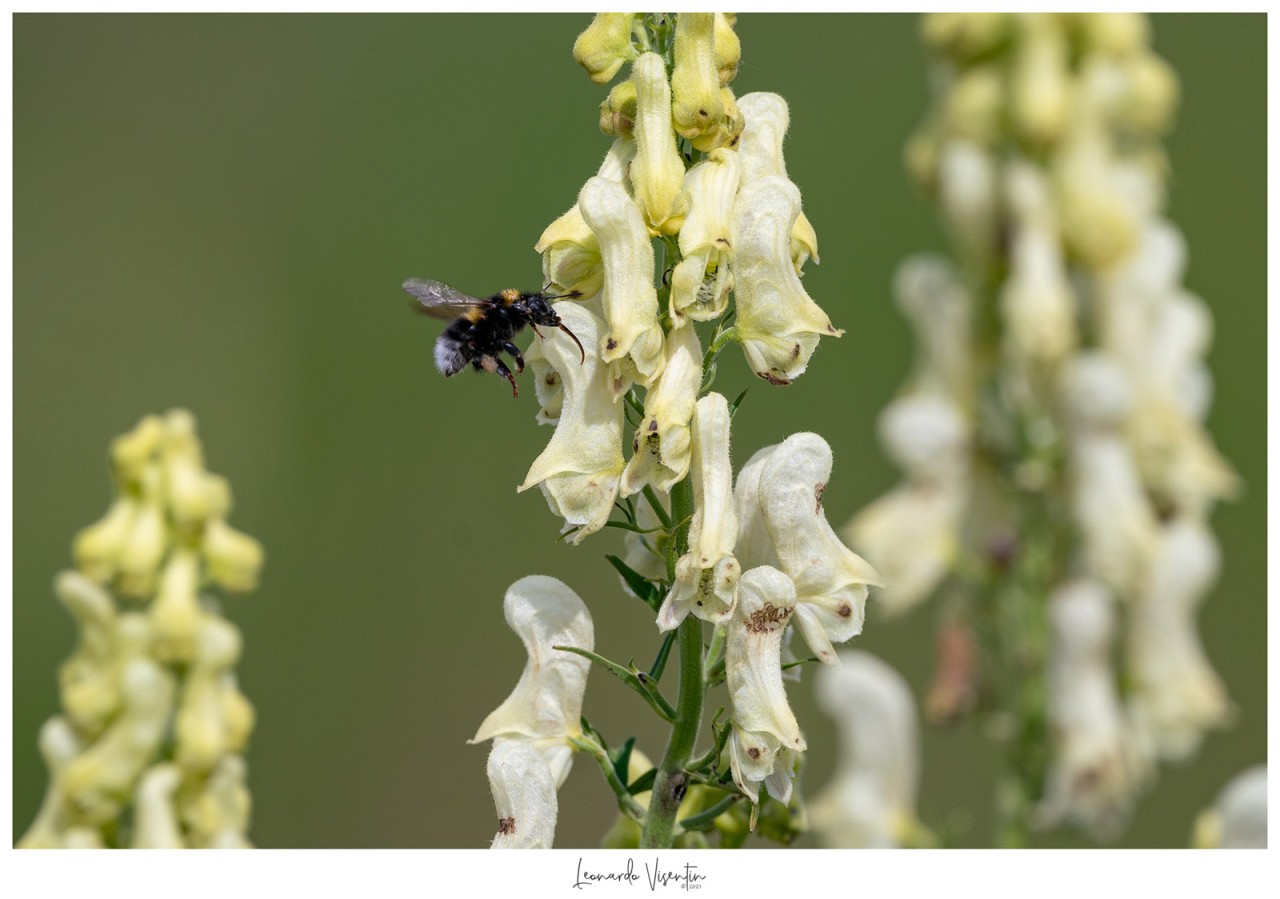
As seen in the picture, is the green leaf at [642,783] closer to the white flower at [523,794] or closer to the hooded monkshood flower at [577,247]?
the white flower at [523,794]

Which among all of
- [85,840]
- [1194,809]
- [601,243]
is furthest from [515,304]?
[1194,809]

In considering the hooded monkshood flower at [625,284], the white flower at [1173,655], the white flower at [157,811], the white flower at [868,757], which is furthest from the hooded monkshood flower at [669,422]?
the white flower at [1173,655]

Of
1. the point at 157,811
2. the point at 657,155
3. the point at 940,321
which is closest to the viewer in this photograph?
the point at 657,155

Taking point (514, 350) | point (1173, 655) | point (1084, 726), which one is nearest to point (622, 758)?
point (514, 350)

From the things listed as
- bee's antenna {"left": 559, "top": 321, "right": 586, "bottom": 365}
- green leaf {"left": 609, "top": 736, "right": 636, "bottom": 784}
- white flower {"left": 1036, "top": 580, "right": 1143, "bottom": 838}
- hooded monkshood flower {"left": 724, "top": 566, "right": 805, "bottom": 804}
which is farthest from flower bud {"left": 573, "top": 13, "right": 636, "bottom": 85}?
white flower {"left": 1036, "top": 580, "right": 1143, "bottom": 838}

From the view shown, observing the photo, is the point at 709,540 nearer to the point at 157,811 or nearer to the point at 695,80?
the point at 695,80

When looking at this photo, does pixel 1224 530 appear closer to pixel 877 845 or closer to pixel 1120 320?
pixel 1120 320
